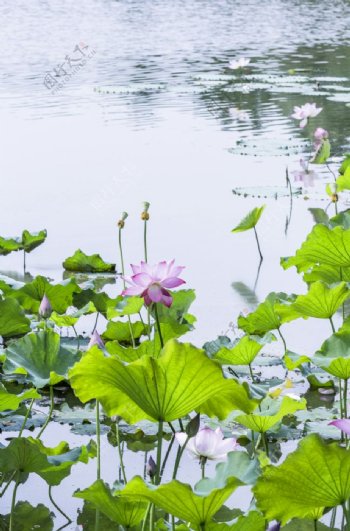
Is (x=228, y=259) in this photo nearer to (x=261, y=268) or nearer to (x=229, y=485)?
(x=261, y=268)

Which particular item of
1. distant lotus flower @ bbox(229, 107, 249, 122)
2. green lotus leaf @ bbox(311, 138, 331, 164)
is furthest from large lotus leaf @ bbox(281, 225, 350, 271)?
distant lotus flower @ bbox(229, 107, 249, 122)

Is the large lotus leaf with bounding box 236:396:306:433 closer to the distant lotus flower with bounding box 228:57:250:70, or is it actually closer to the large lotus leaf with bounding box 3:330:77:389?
the large lotus leaf with bounding box 3:330:77:389

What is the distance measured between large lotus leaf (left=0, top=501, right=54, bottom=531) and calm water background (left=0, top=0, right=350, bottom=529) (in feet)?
0.17

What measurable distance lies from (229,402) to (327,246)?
83cm

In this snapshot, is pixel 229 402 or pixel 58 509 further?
pixel 58 509

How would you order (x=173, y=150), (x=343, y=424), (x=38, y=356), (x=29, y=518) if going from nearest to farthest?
(x=343, y=424)
(x=29, y=518)
(x=38, y=356)
(x=173, y=150)

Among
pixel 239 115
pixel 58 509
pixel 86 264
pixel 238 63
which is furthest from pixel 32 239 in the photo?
pixel 238 63

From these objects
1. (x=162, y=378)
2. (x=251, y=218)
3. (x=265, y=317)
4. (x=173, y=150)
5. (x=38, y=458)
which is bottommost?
(x=173, y=150)

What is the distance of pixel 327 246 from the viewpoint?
2250 millimetres

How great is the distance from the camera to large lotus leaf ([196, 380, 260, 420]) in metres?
1.43

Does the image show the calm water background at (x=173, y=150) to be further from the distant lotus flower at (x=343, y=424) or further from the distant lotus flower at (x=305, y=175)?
the distant lotus flower at (x=343, y=424)

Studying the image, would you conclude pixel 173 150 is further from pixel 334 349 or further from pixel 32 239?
pixel 334 349

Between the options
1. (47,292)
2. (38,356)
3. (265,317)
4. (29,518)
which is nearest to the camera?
(29,518)

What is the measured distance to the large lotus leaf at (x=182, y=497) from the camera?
47.6 inches
